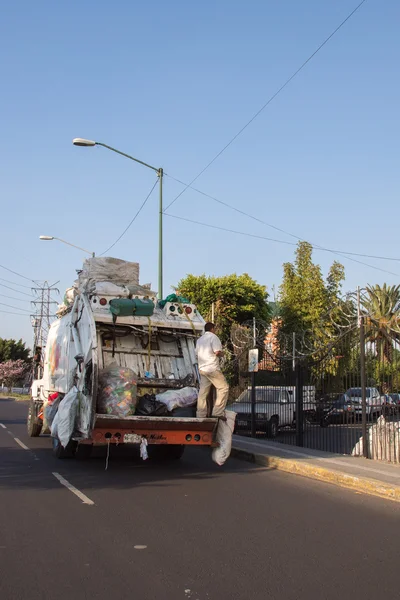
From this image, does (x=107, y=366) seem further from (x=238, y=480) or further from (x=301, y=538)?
(x=301, y=538)

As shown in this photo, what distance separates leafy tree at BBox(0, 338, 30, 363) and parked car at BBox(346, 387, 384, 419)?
7317 cm

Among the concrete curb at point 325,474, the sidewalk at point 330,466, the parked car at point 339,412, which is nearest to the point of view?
the concrete curb at point 325,474

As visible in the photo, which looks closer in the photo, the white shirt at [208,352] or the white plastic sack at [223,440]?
the white shirt at [208,352]

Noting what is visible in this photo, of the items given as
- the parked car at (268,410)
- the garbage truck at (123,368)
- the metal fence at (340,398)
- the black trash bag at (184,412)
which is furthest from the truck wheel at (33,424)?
the black trash bag at (184,412)

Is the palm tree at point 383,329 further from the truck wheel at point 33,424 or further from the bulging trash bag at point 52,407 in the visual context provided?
the truck wheel at point 33,424

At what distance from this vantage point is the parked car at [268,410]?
14.2 meters

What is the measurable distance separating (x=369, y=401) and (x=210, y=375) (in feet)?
10.6

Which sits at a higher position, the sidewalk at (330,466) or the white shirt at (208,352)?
the white shirt at (208,352)

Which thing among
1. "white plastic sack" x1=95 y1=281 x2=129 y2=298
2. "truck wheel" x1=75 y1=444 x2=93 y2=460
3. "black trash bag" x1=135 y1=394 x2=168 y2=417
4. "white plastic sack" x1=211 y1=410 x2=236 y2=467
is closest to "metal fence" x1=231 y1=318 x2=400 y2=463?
"white plastic sack" x1=211 y1=410 x2=236 y2=467

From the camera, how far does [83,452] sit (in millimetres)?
11609

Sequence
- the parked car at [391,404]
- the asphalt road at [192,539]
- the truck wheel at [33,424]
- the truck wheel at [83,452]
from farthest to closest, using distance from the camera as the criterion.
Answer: the truck wheel at [33,424], the truck wheel at [83,452], the parked car at [391,404], the asphalt road at [192,539]

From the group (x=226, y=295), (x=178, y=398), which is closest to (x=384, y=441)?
(x=178, y=398)

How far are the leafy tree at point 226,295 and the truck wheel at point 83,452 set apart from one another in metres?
19.2

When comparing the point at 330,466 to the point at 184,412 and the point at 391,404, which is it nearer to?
the point at 391,404
